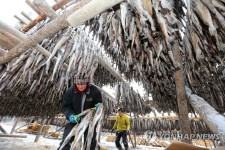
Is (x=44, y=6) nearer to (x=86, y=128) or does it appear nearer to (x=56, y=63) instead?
(x=56, y=63)

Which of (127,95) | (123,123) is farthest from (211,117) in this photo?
(123,123)

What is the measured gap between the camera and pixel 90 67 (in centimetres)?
307

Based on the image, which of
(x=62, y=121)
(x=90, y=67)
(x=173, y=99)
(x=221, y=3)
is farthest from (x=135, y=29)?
(x=62, y=121)

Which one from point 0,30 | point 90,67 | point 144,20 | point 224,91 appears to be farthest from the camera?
point 90,67

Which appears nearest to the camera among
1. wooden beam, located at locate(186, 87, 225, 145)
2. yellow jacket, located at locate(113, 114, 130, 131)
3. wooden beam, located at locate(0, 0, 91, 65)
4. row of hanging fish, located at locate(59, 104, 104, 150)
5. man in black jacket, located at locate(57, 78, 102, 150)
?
wooden beam, located at locate(186, 87, 225, 145)

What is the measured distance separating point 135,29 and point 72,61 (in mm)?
1371

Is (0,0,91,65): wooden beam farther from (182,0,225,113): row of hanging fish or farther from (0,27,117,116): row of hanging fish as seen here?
(182,0,225,113): row of hanging fish

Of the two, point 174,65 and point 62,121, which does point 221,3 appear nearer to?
point 174,65

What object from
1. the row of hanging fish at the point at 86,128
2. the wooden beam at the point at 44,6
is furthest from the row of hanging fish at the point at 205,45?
the wooden beam at the point at 44,6

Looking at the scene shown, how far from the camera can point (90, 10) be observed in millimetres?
1535

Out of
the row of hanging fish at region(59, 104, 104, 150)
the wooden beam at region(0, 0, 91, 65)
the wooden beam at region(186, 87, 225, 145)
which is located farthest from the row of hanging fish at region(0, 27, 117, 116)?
the wooden beam at region(186, 87, 225, 145)

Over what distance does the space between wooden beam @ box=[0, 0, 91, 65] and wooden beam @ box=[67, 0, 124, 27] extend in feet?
0.37

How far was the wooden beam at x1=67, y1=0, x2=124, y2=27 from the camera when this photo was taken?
4.88 feet

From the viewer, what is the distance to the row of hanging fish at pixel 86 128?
1.84 meters
